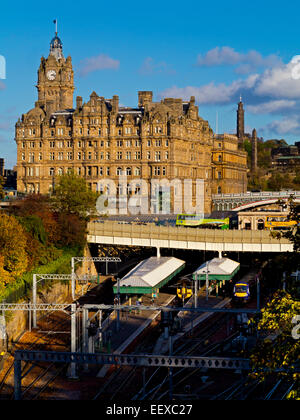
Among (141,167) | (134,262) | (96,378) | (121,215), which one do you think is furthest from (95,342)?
(141,167)

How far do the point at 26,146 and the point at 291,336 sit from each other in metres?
130

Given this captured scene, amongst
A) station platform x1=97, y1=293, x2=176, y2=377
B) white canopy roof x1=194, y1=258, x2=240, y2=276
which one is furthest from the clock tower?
station platform x1=97, y1=293, x2=176, y2=377

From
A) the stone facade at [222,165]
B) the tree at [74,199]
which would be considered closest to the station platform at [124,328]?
the tree at [74,199]

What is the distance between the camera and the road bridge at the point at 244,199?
465 ft

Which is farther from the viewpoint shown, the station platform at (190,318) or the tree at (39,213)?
the tree at (39,213)

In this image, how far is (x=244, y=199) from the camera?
15425 cm

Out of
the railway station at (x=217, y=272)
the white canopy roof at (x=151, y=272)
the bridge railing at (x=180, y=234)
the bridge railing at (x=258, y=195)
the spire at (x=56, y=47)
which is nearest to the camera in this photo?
the white canopy roof at (x=151, y=272)

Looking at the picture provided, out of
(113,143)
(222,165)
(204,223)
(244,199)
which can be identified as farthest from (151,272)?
(222,165)

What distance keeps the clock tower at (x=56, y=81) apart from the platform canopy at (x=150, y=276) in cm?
9991

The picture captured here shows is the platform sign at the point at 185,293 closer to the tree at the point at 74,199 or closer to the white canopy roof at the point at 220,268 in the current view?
the white canopy roof at the point at 220,268

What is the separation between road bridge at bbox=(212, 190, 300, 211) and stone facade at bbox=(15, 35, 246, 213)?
3.33 m

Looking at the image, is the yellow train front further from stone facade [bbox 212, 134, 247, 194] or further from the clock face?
the clock face

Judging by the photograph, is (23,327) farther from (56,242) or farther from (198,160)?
(198,160)
